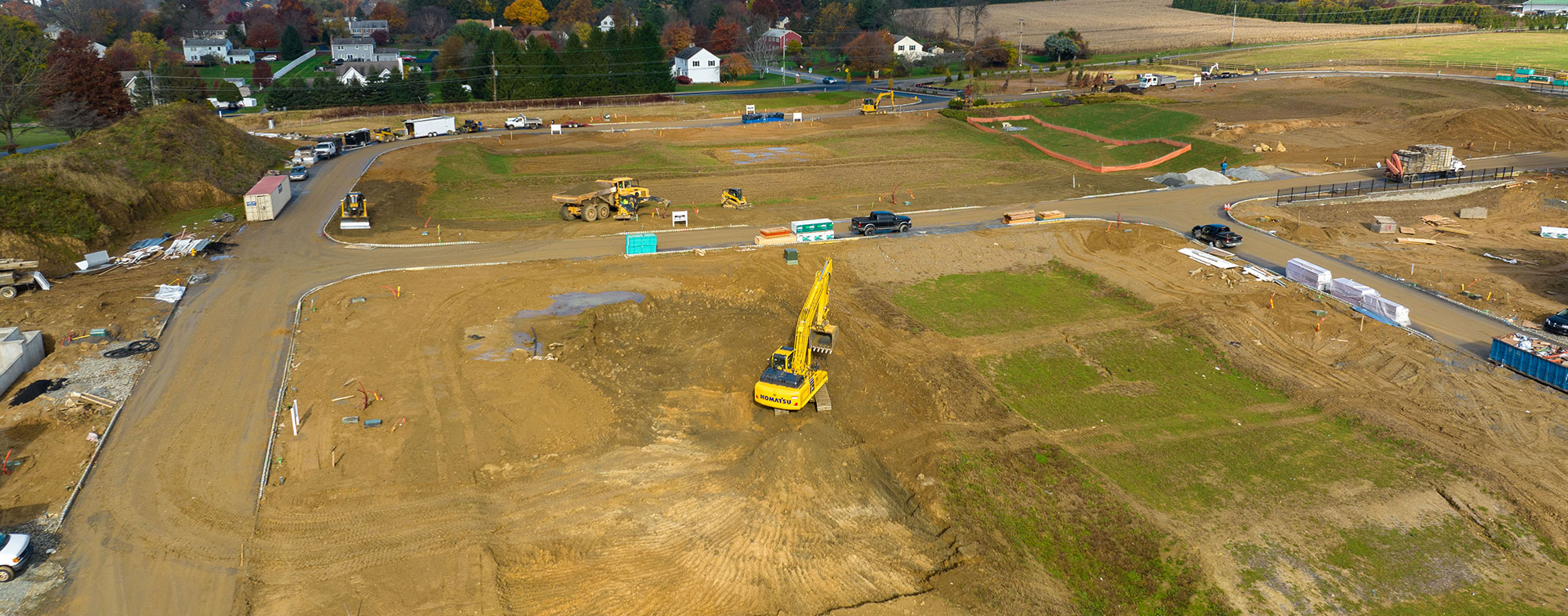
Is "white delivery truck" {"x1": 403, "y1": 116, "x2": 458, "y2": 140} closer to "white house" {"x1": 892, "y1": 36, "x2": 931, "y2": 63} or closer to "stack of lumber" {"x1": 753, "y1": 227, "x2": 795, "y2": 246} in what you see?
"stack of lumber" {"x1": 753, "y1": 227, "x2": 795, "y2": 246}

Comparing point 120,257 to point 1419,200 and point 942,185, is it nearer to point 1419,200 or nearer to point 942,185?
point 942,185

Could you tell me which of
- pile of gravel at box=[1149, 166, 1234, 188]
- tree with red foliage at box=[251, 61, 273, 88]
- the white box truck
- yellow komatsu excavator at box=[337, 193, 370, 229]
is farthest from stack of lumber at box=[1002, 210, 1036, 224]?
tree with red foliage at box=[251, 61, 273, 88]

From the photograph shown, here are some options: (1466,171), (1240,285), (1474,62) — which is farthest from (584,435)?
(1474,62)

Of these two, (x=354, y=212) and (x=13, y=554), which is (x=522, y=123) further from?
(x=13, y=554)

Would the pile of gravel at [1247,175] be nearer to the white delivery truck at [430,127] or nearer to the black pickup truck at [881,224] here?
the black pickup truck at [881,224]

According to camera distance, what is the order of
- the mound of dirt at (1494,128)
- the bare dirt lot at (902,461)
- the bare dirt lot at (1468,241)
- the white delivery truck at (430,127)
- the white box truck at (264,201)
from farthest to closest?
the white delivery truck at (430,127)
the mound of dirt at (1494,128)
the white box truck at (264,201)
the bare dirt lot at (1468,241)
the bare dirt lot at (902,461)

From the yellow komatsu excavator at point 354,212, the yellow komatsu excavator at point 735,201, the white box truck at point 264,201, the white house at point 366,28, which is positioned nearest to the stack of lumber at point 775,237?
the yellow komatsu excavator at point 735,201
